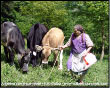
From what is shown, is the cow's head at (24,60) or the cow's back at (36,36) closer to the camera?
the cow's head at (24,60)

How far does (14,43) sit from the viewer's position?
7.75m

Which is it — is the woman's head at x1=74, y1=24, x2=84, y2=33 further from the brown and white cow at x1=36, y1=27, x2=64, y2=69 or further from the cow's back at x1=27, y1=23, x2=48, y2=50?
the cow's back at x1=27, y1=23, x2=48, y2=50

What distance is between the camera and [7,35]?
8.25m

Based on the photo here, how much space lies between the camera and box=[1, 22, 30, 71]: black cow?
708 cm

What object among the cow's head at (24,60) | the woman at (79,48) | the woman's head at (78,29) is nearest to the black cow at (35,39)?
the cow's head at (24,60)

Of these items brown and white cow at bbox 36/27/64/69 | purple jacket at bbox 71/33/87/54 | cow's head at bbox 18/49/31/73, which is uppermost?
purple jacket at bbox 71/33/87/54

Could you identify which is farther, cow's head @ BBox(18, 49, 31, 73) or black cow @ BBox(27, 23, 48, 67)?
black cow @ BBox(27, 23, 48, 67)

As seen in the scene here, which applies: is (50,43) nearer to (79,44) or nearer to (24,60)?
(24,60)

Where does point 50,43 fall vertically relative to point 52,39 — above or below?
below

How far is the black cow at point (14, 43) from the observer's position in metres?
7.08

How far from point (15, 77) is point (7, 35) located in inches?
103

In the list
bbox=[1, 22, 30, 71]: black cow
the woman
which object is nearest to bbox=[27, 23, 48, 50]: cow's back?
bbox=[1, 22, 30, 71]: black cow

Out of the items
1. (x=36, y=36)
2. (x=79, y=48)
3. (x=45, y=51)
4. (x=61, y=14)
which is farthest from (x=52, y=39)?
(x=61, y=14)

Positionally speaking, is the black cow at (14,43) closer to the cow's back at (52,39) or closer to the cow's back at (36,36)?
the cow's back at (36,36)
